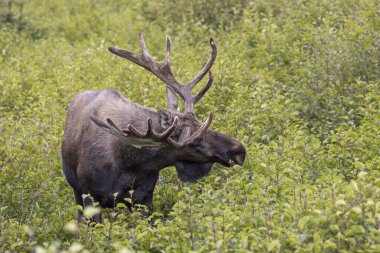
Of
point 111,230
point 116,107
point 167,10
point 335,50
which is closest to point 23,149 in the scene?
point 116,107

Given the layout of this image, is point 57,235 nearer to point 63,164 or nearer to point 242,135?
point 63,164

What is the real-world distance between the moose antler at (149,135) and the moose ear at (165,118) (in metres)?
0.20

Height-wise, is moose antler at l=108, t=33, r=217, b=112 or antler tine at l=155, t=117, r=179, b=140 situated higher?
moose antler at l=108, t=33, r=217, b=112

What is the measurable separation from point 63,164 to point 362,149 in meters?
3.15

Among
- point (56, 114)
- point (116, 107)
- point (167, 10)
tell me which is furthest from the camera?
point (167, 10)

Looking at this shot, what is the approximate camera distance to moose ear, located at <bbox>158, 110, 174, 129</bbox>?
703 cm

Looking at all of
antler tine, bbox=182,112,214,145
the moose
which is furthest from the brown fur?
antler tine, bbox=182,112,214,145

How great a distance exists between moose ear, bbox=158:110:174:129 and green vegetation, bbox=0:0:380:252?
0.68 meters

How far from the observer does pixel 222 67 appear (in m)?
10.7

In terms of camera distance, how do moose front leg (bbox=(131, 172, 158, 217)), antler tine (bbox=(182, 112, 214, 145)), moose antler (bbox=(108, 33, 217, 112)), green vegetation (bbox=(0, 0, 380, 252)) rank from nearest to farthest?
1. green vegetation (bbox=(0, 0, 380, 252))
2. antler tine (bbox=(182, 112, 214, 145))
3. moose front leg (bbox=(131, 172, 158, 217))
4. moose antler (bbox=(108, 33, 217, 112))

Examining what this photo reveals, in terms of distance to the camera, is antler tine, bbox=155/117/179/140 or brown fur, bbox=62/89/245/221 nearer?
antler tine, bbox=155/117/179/140

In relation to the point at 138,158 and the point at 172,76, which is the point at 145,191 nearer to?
the point at 138,158

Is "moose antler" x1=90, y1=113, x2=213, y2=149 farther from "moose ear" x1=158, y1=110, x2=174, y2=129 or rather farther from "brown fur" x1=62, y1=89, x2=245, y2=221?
"moose ear" x1=158, y1=110, x2=174, y2=129

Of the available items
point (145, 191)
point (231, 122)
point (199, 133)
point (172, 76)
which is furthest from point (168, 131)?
point (231, 122)
